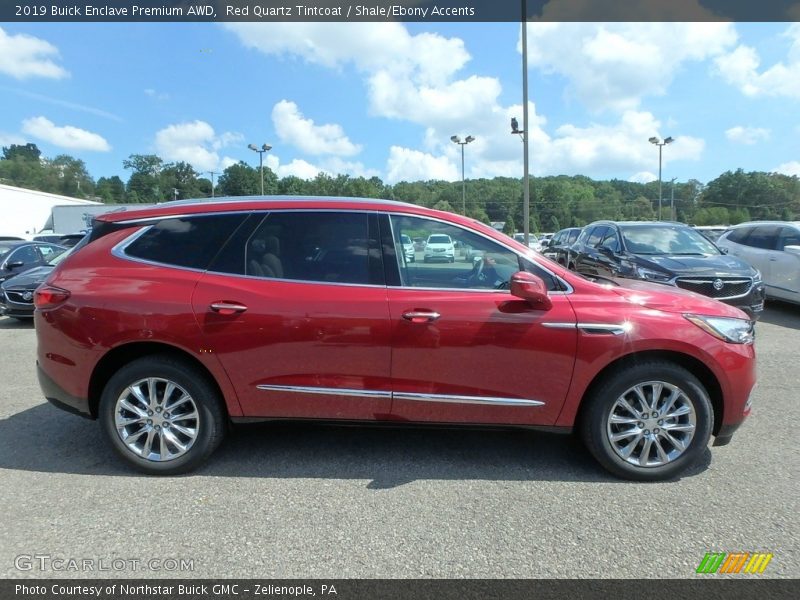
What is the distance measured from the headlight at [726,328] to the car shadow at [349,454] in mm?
950

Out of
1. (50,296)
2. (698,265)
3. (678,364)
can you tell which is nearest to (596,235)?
(698,265)

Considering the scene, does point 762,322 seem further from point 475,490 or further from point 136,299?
point 136,299

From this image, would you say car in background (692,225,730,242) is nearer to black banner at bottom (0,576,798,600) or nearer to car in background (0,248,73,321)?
black banner at bottom (0,576,798,600)

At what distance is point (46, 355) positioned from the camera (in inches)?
141

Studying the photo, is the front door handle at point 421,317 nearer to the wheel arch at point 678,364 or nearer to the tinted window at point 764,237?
the wheel arch at point 678,364

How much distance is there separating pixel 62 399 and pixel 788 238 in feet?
39.2

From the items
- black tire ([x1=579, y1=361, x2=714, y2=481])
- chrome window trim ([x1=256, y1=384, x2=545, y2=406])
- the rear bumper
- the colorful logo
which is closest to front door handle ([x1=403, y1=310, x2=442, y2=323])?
chrome window trim ([x1=256, y1=384, x2=545, y2=406])

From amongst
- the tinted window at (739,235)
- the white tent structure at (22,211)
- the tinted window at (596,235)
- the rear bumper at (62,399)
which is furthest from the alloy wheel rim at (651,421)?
the white tent structure at (22,211)

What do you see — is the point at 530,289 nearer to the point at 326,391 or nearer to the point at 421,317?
the point at 421,317

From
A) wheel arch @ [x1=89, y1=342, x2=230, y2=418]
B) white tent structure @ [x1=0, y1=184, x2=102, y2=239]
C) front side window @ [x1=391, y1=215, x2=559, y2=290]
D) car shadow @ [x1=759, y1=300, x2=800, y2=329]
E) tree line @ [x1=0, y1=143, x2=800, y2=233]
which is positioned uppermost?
tree line @ [x1=0, y1=143, x2=800, y2=233]

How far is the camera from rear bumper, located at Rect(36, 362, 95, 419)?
354 centimetres

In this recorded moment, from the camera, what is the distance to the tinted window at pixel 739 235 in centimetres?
1113

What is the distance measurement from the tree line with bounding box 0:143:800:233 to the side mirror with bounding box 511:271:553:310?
69351 millimetres

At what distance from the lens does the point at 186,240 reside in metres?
3.56
